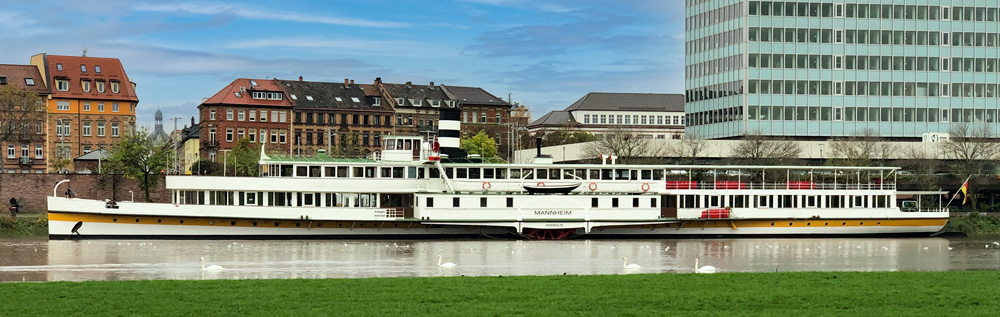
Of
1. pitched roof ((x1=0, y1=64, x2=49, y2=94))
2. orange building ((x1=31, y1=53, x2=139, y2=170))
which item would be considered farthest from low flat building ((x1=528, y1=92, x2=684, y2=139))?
pitched roof ((x1=0, y1=64, x2=49, y2=94))

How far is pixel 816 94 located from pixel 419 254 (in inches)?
2152

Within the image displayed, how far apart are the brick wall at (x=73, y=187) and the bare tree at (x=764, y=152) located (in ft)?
→ 119

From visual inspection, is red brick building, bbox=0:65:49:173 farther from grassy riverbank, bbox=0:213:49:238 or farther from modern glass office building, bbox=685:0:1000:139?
modern glass office building, bbox=685:0:1000:139

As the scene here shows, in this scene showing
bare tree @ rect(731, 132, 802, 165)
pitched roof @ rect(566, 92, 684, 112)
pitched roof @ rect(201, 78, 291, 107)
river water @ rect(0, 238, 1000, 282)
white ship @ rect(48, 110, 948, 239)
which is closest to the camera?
river water @ rect(0, 238, 1000, 282)

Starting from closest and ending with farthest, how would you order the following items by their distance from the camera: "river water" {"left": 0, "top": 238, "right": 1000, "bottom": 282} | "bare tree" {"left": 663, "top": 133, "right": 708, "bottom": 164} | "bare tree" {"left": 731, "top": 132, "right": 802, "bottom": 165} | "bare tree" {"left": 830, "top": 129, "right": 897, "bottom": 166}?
"river water" {"left": 0, "top": 238, "right": 1000, "bottom": 282} → "bare tree" {"left": 830, "top": 129, "right": 897, "bottom": 166} → "bare tree" {"left": 731, "top": 132, "right": 802, "bottom": 165} → "bare tree" {"left": 663, "top": 133, "right": 708, "bottom": 164}

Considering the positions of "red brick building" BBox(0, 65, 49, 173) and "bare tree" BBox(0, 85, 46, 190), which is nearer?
"bare tree" BBox(0, 85, 46, 190)

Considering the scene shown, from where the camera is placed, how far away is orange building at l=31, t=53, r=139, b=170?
85875 mm

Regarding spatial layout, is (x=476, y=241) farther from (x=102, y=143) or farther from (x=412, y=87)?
(x=412, y=87)

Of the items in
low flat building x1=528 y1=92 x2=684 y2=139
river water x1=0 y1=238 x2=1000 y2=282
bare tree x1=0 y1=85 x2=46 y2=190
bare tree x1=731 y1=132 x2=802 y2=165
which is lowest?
river water x1=0 y1=238 x2=1000 y2=282

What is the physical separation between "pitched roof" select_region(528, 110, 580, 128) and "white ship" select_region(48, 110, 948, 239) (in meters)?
85.9

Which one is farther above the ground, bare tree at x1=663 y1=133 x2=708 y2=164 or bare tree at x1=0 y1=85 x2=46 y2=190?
bare tree at x1=0 y1=85 x2=46 y2=190

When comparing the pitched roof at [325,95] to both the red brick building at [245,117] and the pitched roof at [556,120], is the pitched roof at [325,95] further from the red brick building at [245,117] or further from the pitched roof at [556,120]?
the pitched roof at [556,120]

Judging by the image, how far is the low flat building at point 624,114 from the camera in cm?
14438

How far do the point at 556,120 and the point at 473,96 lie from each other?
35.5 meters
